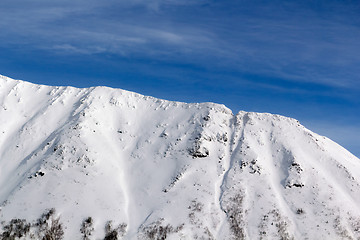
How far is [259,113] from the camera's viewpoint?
5468 inches

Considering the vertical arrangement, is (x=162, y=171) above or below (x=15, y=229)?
above

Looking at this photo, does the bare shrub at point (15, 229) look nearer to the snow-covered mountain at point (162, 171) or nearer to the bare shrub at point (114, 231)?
the snow-covered mountain at point (162, 171)

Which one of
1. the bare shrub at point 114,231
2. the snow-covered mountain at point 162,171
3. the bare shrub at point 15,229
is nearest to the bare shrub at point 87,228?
the snow-covered mountain at point 162,171

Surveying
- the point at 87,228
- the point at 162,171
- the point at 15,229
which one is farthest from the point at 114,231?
the point at 162,171

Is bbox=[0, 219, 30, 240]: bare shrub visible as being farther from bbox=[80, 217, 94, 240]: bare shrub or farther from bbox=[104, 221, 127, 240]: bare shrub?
bbox=[104, 221, 127, 240]: bare shrub

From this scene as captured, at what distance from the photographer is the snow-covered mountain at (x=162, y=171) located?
90.6 metres

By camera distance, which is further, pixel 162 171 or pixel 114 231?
pixel 162 171

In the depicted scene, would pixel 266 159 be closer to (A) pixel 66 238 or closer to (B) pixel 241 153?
(B) pixel 241 153

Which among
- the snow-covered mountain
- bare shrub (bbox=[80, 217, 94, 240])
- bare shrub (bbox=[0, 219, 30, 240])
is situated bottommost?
bare shrub (bbox=[0, 219, 30, 240])

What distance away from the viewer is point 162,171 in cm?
10869

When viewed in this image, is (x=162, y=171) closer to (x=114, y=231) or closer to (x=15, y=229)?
(x=114, y=231)

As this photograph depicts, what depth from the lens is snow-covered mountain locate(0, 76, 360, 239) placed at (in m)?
90.6

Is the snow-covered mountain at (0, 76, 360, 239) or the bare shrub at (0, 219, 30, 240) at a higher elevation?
the snow-covered mountain at (0, 76, 360, 239)

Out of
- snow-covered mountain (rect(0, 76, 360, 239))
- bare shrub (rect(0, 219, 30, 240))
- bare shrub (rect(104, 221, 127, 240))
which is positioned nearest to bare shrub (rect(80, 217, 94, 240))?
snow-covered mountain (rect(0, 76, 360, 239))
